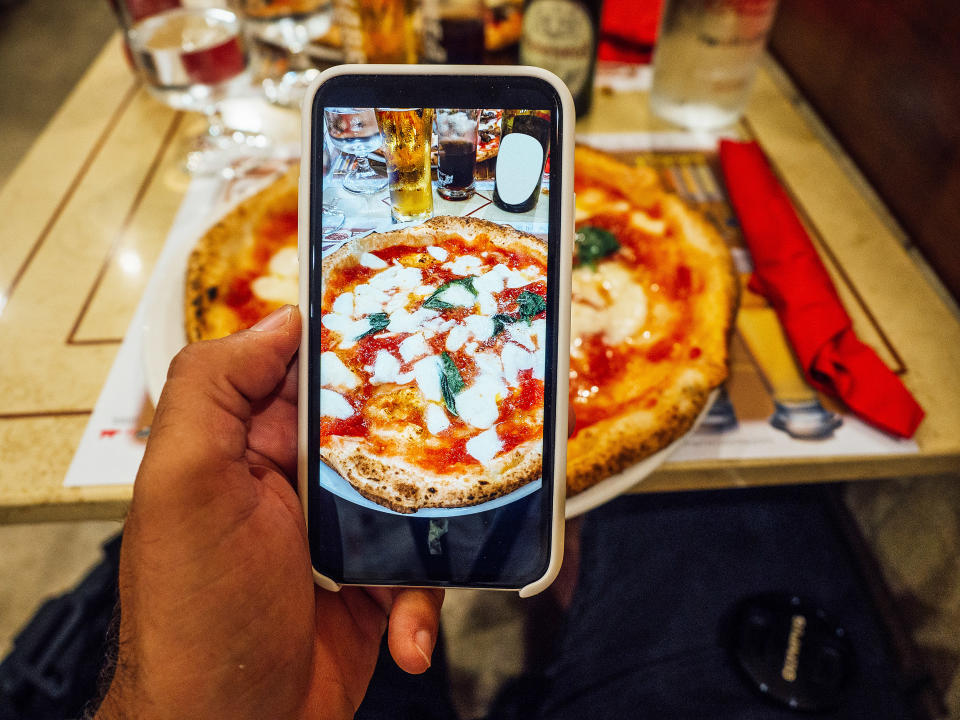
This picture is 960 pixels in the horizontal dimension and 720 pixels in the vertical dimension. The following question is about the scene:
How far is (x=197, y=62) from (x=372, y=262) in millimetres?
667

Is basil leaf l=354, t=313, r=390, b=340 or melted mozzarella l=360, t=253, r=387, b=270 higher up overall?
melted mozzarella l=360, t=253, r=387, b=270

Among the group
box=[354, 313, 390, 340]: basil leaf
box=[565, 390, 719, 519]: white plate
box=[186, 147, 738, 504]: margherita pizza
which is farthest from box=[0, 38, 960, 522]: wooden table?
box=[354, 313, 390, 340]: basil leaf

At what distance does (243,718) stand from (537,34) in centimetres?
100

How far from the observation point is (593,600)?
82cm

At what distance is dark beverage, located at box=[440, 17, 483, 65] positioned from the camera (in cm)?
104

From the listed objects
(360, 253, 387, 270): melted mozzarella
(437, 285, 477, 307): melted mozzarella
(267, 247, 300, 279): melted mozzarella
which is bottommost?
(267, 247, 300, 279): melted mozzarella

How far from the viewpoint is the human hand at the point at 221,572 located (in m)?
0.45

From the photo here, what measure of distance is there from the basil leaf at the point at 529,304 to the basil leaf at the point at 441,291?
4 centimetres

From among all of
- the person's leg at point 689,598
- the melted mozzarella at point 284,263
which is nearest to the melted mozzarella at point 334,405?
the melted mozzarella at point 284,263

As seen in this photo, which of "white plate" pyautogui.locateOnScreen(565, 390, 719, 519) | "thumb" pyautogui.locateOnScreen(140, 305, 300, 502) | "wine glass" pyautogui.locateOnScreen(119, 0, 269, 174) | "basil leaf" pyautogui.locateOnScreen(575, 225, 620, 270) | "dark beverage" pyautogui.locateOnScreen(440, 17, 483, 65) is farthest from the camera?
"dark beverage" pyautogui.locateOnScreen(440, 17, 483, 65)

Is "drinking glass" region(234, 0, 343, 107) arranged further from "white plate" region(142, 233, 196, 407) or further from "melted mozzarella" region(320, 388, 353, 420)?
"melted mozzarella" region(320, 388, 353, 420)

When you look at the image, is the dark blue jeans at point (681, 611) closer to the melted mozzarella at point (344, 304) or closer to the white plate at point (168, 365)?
the white plate at point (168, 365)

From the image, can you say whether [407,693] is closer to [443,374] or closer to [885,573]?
[443,374]

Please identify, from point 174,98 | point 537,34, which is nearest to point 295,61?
point 174,98
